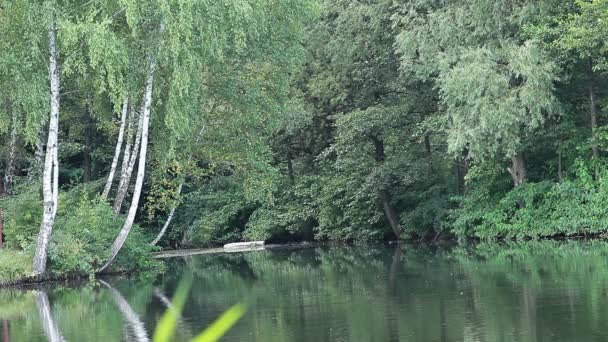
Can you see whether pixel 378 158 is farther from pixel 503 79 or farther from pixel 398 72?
pixel 503 79

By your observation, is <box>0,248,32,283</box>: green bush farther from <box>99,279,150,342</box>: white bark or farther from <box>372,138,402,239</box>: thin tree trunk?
<box>372,138,402,239</box>: thin tree trunk

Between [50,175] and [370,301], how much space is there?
10.9 m

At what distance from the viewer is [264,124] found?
30.7 metres

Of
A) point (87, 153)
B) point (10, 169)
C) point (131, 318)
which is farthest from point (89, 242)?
point (87, 153)

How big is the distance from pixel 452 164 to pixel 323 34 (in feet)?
23.9

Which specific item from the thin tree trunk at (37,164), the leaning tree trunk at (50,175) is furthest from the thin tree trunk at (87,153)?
the leaning tree trunk at (50,175)

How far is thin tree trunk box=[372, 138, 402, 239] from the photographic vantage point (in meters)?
36.2

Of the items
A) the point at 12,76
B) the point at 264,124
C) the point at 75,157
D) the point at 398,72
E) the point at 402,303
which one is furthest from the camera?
the point at 75,157

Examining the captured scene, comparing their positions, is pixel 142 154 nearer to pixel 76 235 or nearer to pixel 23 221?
pixel 76 235

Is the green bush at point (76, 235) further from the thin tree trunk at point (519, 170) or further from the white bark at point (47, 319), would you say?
the thin tree trunk at point (519, 170)

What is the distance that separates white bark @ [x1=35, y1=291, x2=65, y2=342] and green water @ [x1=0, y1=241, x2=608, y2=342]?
29 millimetres

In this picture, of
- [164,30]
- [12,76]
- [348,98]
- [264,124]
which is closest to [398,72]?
[348,98]

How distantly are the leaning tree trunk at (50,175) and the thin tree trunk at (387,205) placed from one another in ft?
51.7

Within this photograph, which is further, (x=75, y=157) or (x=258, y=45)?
(x=75, y=157)
